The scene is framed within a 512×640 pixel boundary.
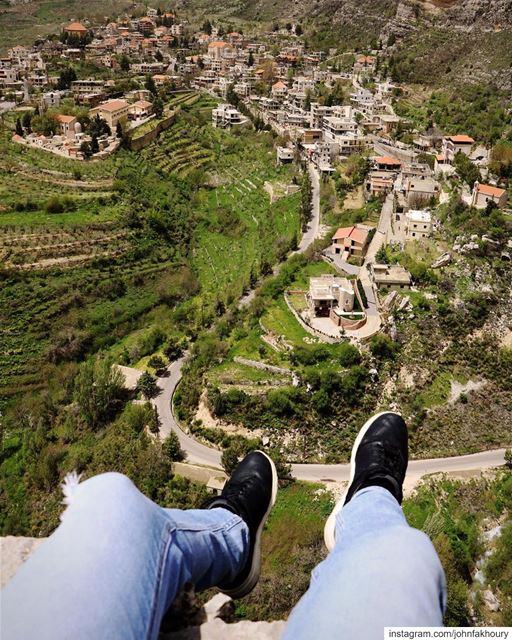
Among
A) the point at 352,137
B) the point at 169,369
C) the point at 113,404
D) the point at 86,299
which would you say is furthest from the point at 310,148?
the point at 113,404

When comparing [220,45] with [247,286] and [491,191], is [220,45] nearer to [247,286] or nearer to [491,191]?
[491,191]

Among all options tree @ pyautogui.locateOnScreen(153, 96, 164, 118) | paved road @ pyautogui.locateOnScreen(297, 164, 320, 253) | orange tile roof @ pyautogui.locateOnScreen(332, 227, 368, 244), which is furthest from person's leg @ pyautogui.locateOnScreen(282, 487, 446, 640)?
tree @ pyautogui.locateOnScreen(153, 96, 164, 118)

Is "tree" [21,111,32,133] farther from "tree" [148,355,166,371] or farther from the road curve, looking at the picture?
the road curve

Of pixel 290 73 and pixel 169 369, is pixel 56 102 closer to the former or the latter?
pixel 290 73

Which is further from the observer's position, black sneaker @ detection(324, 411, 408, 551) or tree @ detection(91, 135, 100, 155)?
tree @ detection(91, 135, 100, 155)

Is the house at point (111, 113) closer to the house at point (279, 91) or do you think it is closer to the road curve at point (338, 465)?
the house at point (279, 91)

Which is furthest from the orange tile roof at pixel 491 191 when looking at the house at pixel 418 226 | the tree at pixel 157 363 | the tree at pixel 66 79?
the tree at pixel 66 79
